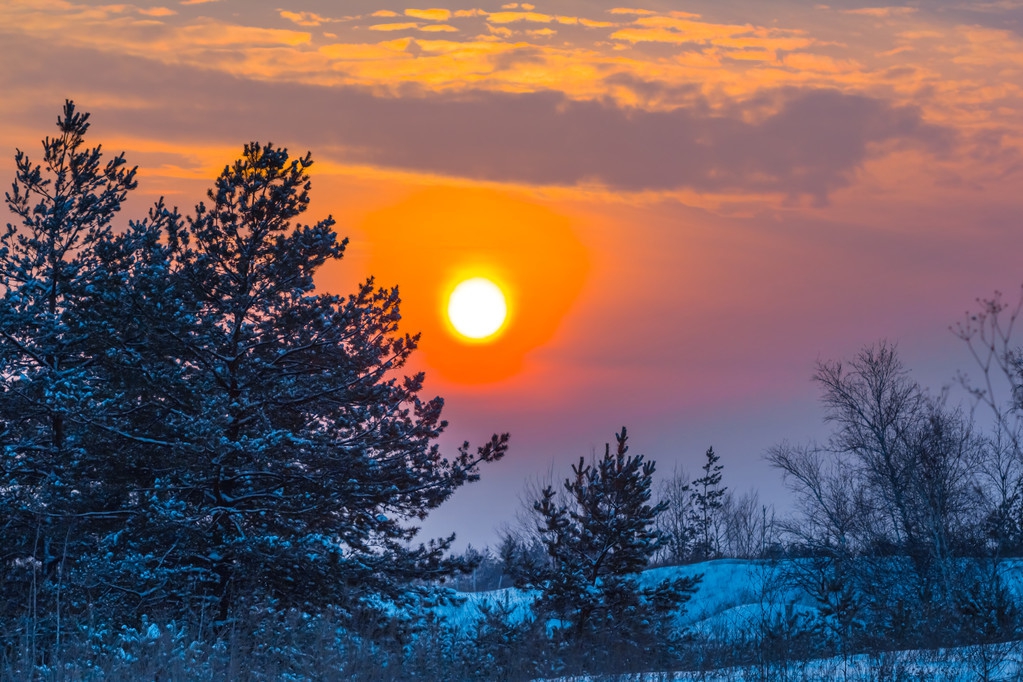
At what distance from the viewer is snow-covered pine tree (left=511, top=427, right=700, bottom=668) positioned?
22109 mm

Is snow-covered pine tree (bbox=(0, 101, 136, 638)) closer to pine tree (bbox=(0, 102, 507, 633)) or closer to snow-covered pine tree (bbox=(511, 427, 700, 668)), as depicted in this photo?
pine tree (bbox=(0, 102, 507, 633))

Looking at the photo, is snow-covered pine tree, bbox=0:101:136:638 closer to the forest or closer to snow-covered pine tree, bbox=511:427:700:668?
the forest

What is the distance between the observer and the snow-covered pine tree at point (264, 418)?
17.7 metres

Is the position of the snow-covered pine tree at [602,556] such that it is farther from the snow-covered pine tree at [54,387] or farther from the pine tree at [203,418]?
the snow-covered pine tree at [54,387]

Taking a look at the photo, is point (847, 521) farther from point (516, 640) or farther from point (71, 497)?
point (71, 497)

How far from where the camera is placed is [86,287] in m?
18.7

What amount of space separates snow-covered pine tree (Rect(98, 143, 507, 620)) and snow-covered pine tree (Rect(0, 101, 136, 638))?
0.90 metres

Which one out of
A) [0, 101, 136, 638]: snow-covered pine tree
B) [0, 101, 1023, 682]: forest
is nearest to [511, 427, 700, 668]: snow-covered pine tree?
[0, 101, 1023, 682]: forest

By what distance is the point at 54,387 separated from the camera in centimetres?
1808

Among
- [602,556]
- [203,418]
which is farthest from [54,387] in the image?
[602,556]

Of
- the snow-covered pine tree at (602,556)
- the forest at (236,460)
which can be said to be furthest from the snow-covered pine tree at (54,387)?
the snow-covered pine tree at (602,556)

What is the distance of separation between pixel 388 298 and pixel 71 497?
715cm

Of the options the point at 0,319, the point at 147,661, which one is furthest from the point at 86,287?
the point at 147,661

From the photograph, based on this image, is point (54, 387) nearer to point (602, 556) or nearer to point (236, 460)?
point (236, 460)
